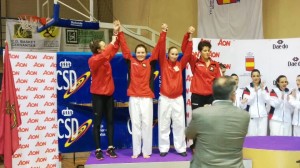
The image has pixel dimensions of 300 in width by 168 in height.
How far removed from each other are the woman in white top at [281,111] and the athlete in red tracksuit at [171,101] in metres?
1.84

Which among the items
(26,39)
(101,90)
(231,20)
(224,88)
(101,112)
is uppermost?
(231,20)

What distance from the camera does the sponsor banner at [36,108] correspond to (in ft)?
16.1

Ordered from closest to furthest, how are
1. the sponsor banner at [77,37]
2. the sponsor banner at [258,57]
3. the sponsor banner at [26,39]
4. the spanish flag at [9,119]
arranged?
the spanish flag at [9,119] → the sponsor banner at [258,57] → the sponsor banner at [26,39] → the sponsor banner at [77,37]

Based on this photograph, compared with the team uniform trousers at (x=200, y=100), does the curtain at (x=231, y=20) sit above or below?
above

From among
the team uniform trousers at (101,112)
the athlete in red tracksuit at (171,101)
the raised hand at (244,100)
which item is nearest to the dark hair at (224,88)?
the athlete in red tracksuit at (171,101)

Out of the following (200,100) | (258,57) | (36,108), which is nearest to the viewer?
(200,100)

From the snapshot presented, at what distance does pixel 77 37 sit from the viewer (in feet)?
30.7

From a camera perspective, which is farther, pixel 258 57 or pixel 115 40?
pixel 258 57

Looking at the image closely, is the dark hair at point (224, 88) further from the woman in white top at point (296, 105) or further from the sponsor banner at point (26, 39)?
the sponsor banner at point (26, 39)

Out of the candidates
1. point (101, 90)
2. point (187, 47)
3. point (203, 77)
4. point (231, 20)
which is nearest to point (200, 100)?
point (203, 77)

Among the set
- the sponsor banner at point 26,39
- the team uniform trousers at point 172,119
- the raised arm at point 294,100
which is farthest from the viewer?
the sponsor banner at point 26,39

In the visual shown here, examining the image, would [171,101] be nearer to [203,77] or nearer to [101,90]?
[203,77]

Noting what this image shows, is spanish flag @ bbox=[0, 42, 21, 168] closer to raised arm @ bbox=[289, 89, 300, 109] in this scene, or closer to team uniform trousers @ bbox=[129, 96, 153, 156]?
team uniform trousers @ bbox=[129, 96, 153, 156]

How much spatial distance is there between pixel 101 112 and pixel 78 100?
77 centimetres
